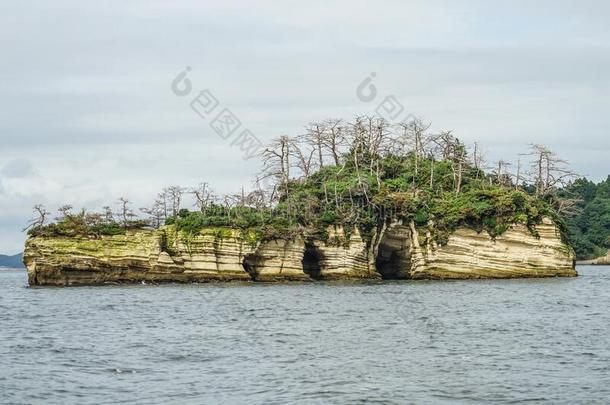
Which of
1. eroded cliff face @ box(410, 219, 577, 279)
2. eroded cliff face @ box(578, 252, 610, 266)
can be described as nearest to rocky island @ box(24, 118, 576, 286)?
eroded cliff face @ box(410, 219, 577, 279)

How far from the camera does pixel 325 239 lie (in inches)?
2571

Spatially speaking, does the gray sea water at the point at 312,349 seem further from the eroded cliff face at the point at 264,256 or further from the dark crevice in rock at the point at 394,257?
the dark crevice in rock at the point at 394,257

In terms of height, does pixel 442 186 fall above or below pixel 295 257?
above

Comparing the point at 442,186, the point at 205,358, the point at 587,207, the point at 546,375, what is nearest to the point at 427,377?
the point at 546,375

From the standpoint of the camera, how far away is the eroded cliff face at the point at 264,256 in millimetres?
61656

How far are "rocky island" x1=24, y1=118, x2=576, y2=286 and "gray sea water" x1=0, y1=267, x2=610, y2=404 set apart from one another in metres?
11.9

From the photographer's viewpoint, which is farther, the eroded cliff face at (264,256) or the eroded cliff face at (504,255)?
the eroded cliff face at (504,255)

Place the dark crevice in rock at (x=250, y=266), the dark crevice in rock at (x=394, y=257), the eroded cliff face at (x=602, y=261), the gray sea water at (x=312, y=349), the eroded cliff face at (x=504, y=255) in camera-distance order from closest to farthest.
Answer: the gray sea water at (x=312, y=349)
the eroded cliff face at (x=504, y=255)
the dark crevice in rock at (x=250, y=266)
the dark crevice in rock at (x=394, y=257)
the eroded cliff face at (x=602, y=261)

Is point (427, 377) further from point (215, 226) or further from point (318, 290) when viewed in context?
point (215, 226)

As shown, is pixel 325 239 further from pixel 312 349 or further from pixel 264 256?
pixel 312 349

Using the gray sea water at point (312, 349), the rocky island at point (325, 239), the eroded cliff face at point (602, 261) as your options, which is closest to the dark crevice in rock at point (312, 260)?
the rocky island at point (325, 239)

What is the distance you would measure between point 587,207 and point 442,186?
71.8 metres

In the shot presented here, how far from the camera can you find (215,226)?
64.4 metres

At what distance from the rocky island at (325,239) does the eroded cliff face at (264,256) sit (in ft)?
0.24
